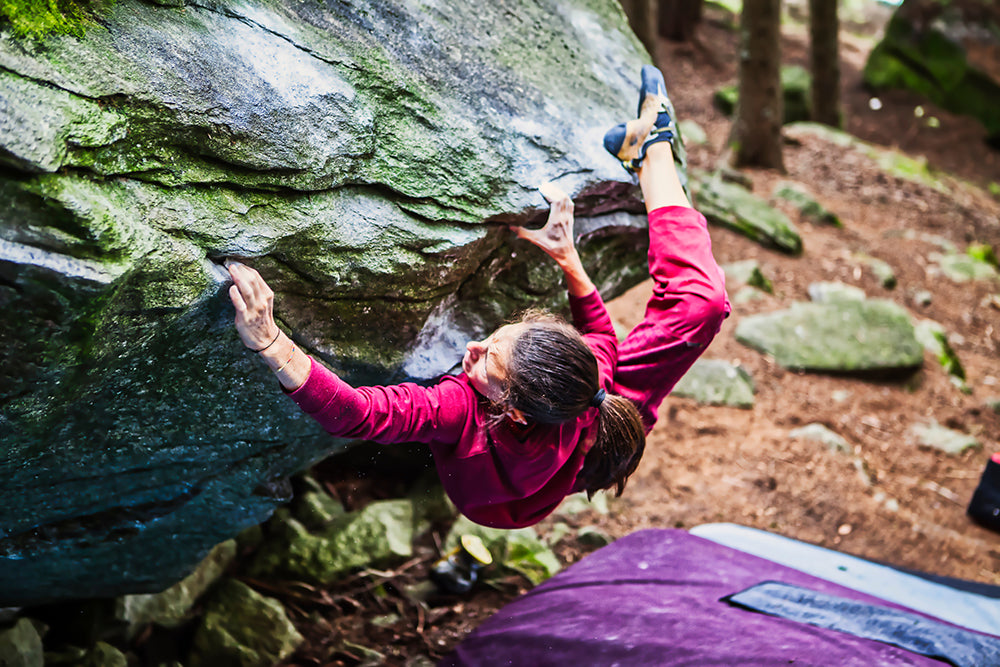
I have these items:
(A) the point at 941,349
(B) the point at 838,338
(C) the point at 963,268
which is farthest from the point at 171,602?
(C) the point at 963,268

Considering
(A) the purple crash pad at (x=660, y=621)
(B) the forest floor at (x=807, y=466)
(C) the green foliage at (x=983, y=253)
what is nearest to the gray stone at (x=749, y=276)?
(B) the forest floor at (x=807, y=466)

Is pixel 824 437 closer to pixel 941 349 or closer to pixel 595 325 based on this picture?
pixel 941 349

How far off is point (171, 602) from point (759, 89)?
8.37 meters

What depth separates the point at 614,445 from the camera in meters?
2.70

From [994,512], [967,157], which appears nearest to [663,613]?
[994,512]

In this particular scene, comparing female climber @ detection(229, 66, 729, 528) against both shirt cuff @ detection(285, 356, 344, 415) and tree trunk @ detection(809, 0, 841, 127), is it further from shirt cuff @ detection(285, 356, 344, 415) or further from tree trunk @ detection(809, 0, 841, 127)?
tree trunk @ detection(809, 0, 841, 127)

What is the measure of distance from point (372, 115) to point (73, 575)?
2.41 m

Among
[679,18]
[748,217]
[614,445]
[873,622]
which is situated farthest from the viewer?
[679,18]

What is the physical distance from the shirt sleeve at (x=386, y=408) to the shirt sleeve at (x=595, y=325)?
2.01ft

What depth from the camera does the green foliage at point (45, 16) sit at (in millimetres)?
1936

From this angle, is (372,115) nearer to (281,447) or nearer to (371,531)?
(281,447)

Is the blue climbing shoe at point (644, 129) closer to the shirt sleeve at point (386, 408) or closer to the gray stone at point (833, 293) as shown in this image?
the shirt sleeve at point (386, 408)

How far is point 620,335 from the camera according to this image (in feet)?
19.4

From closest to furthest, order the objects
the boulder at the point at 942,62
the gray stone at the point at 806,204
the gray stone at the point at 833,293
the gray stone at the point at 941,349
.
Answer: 1. the gray stone at the point at 941,349
2. the gray stone at the point at 833,293
3. the gray stone at the point at 806,204
4. the boulder at the point at 942,62
